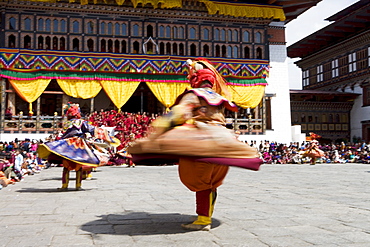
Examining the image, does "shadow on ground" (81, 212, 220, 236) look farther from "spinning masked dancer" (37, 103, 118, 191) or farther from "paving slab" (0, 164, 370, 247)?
"spinning masked dancer" (37, 103, 118, 191)

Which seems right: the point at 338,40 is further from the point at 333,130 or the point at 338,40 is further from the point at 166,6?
the point at 166,6

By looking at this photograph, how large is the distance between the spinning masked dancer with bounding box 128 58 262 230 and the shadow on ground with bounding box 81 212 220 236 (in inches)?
10.1

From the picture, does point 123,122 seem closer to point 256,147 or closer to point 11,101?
point 11,101

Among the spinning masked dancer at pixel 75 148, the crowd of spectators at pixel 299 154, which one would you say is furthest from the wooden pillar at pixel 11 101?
the spinning masked dancer at pixel 75 148

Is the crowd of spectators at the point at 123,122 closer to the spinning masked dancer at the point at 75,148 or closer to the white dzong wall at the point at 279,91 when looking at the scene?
the white dzong wall at the point at 279,91

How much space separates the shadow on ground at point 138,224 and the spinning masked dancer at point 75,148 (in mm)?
2844

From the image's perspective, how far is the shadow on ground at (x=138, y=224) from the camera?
4359 millimetres

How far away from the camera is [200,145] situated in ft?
13.5

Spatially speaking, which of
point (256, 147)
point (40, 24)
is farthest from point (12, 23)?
point (256, 147)

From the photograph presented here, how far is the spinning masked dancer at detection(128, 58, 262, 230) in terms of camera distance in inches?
161

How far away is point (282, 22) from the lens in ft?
88.9

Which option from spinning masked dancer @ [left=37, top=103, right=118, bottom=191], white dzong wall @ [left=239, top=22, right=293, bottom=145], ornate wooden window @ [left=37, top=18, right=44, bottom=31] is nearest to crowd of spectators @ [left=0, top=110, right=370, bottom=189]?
white dzong wall @ [left=239, top=22, right=293, bottom=145]

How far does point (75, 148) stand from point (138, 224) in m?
3.74

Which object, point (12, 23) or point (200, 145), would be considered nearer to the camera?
point (200, 145)
